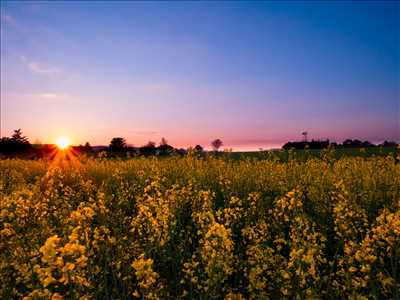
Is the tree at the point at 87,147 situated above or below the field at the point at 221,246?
above

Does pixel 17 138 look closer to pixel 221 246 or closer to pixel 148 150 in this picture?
pixel 148 150

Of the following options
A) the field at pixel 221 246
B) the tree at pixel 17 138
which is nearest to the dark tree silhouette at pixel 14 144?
the tree at pixel 17 138

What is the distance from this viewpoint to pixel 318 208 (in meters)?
6.19

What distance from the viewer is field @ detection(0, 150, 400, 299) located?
11.7 feet

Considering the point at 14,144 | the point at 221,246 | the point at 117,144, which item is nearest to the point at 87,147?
the point at 117,144

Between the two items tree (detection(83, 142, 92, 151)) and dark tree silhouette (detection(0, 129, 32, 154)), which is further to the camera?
tree (detection(83, 142, 92, 151))

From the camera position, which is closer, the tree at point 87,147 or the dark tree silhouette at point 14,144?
the dark tree silhouette at point 14,144

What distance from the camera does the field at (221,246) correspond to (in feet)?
11.7

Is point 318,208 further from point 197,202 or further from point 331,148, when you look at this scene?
point 331,148

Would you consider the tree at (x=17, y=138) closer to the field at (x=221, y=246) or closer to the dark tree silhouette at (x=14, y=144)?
the dark tree silhouette at (x=14, y=144)

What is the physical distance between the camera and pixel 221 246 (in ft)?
11.6

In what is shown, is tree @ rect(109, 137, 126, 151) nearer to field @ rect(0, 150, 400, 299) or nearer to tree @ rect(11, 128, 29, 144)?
tree @ rect(11, 128, 29, 144)

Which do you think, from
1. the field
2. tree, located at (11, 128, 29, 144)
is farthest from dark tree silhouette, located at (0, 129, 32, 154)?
the field

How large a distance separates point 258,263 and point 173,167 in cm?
651
